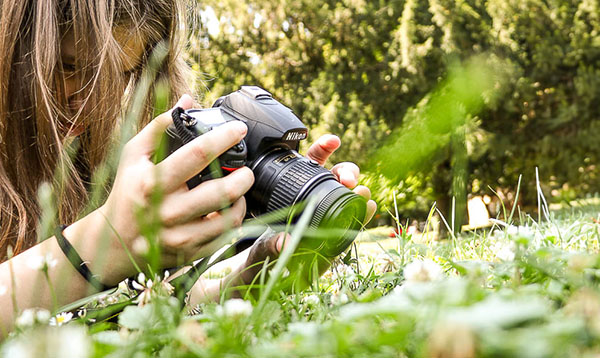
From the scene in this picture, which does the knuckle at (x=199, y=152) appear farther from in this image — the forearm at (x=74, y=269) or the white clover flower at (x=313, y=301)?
the white clover flower at (x=313, y=301)

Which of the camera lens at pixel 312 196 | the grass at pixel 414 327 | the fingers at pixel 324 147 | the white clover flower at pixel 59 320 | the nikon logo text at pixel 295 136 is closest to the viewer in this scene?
the grass at pixel 414 327

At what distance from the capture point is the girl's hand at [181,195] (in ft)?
2.65

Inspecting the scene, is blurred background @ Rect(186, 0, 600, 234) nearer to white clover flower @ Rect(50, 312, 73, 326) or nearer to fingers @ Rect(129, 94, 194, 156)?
fingers @ Rect(129, 94, 194, 156)

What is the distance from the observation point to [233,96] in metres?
1.04

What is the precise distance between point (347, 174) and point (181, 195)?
0.36m

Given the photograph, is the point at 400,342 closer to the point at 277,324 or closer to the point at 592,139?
the point at 277,324

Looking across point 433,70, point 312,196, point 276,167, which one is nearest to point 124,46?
point 276,167

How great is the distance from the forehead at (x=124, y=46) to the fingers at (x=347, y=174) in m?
0.63

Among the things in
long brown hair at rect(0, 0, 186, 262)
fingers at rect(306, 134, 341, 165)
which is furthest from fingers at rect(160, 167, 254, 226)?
long brown hair at rect(0, 0, 186, 262)

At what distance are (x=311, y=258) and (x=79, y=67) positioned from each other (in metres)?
0.90

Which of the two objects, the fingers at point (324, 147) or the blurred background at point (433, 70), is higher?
the fingers at point (324, 147)

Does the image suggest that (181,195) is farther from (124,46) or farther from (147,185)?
(124,46)

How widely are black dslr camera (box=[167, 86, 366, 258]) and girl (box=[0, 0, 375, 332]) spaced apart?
0.04 m

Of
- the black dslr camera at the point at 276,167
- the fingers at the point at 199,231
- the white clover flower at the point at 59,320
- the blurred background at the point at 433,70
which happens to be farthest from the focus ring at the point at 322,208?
the blurred background at the point at 433,70
